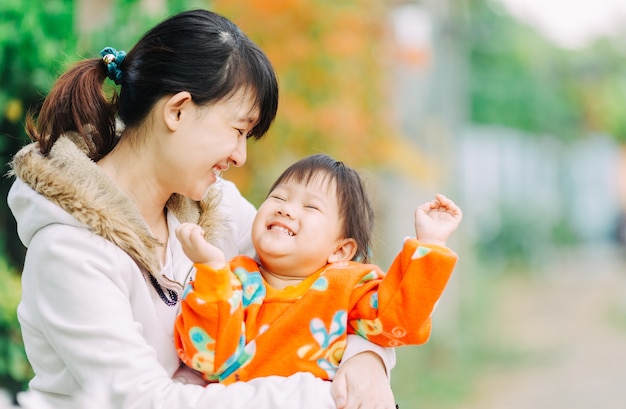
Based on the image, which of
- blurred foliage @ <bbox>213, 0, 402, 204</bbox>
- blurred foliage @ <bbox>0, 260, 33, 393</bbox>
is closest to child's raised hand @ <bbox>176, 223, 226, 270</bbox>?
blurred foliage @ <bbox>0, 260, 33, 393</bbox>

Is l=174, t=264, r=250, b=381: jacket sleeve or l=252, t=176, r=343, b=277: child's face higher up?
l=252, t=176, r=343, b=277: child's face

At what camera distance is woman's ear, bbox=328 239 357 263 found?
6.88 feet

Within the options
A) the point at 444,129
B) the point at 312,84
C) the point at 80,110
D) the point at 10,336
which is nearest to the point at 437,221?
the point at 80,110

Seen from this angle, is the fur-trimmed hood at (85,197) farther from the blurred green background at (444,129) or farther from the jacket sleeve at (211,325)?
the blurred green background at (444,129)

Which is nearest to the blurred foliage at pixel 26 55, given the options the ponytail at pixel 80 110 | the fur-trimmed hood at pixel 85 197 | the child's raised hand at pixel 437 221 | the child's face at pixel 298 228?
the ponytail at pixel 80 110

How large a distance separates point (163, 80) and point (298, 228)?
1.50 ft

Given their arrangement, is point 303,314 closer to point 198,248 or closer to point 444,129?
point 198,248

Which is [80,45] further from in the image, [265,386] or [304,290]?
[265,386]

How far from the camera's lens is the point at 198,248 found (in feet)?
5.75

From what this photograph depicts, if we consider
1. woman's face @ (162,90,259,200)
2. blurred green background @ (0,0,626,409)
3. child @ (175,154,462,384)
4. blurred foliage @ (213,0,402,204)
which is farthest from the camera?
blurred foliage @ (213,0,402,204)

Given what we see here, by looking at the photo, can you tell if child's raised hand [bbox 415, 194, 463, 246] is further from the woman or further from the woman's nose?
the woman's nose

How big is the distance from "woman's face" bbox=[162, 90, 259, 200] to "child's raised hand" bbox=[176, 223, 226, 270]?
0.21m

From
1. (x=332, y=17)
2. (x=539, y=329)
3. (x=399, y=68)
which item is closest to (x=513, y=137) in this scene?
(x=539, y=329)

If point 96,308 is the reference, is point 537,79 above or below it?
below
